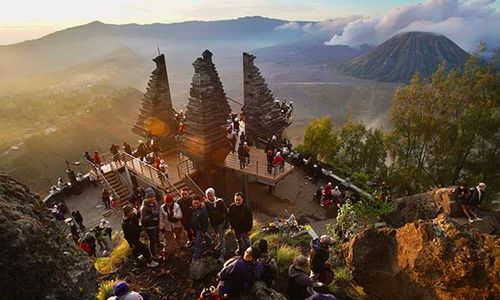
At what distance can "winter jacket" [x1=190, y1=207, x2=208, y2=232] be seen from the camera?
8594 mm

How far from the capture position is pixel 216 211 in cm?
883

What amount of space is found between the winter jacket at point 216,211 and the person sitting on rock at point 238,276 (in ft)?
9.82

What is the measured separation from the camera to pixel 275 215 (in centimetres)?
1950

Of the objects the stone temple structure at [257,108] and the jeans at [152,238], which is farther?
the stone temple structure at [257,108]

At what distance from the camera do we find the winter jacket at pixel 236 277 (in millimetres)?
5828

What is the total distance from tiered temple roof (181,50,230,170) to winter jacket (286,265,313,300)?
11.4m

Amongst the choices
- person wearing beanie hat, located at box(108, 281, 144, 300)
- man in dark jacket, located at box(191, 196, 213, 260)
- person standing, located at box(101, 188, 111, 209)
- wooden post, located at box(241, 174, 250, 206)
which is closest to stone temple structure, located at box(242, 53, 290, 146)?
wooden post, located at box(241, 174, 250, 206)

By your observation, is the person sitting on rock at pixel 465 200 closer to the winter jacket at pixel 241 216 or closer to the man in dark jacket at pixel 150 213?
the winter jacket at pixel 241 216

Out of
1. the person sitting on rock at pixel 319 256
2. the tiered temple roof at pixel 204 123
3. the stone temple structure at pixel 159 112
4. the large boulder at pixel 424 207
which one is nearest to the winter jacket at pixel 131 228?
the person sitting on rock at pixel 319 256

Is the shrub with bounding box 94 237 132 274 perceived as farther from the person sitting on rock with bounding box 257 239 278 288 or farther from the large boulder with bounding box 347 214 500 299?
the large boulder with bounding box 347 214 500 299

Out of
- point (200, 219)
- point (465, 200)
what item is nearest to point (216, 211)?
point (200, 219)

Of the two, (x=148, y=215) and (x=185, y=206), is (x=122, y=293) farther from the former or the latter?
(x=185, y=206)

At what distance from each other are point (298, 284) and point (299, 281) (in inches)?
3.4

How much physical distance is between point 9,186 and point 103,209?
16.0 meters
